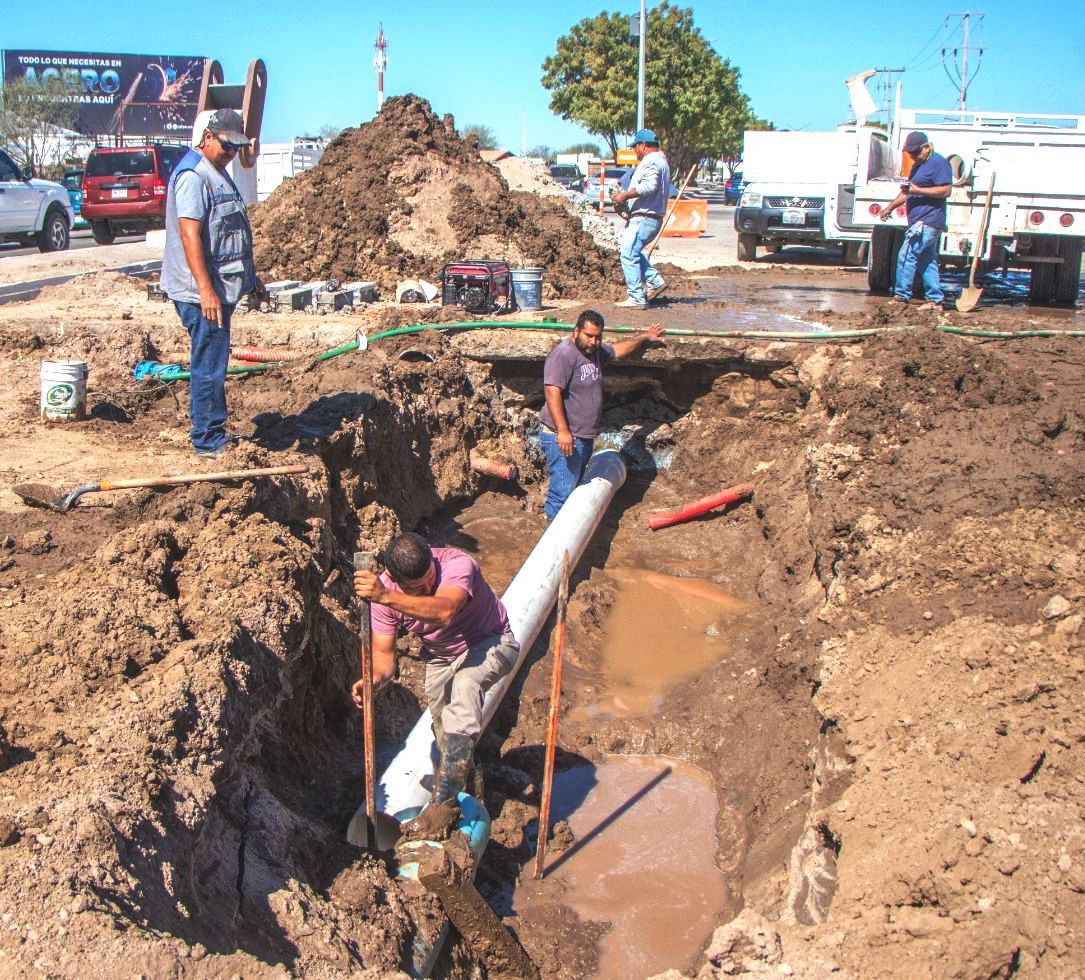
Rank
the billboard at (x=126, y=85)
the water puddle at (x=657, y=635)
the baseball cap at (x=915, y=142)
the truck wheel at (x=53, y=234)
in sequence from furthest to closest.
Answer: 1. the billboard at (x=126, y=85)
2. the truck wheel at (x=53, y=234)
3. the baseball cap at (x=915, y=142)
4. the water puddle at (x=657, y=635)

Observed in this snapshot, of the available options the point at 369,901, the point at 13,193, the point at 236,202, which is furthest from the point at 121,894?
the point at 13,193

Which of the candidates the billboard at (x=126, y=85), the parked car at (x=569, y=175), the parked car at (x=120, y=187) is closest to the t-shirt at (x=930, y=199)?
the parked car at (x=120, y=187)

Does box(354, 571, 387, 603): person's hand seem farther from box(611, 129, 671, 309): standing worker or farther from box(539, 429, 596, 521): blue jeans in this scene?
box(611, 129, 671, 309): standing worker

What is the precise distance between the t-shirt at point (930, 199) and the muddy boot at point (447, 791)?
776 cm

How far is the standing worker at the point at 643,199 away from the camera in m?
9.86

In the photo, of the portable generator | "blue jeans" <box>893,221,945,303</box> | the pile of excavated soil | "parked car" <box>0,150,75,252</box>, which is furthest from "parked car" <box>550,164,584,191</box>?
the portable generator

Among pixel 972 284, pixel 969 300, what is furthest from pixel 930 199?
pixel 969 300

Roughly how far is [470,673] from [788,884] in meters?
1.69

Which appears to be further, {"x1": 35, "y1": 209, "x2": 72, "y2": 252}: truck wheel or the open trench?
{"x1": 35, "y1": 209, "x2": 72, "y2": 252}: truck wheel

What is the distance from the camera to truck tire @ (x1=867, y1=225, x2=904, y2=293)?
39.7ft

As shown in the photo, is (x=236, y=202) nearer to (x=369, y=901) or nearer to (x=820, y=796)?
(x=369, y=901)

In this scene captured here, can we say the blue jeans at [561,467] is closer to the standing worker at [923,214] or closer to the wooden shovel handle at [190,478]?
the wooden shovel handle at [190,478]

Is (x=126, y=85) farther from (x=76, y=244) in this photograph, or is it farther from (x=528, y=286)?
(x=528, y=286)

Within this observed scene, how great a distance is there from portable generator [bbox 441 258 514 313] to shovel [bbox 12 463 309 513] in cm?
513
